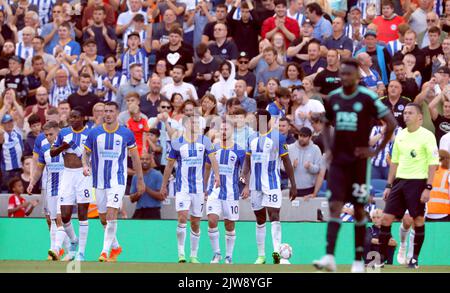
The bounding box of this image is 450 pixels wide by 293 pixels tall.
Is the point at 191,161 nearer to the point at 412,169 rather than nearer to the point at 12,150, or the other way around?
the point at 412,169

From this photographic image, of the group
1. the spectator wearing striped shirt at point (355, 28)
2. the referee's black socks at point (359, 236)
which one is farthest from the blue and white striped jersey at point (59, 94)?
the referee's black socks at point (359, 236)

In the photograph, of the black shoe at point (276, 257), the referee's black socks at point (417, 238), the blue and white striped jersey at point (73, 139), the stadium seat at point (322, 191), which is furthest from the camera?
the stadium seat at point (322, 191)

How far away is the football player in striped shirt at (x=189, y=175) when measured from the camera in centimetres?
2097

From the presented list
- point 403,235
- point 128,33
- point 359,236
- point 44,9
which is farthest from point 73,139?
point 44,9

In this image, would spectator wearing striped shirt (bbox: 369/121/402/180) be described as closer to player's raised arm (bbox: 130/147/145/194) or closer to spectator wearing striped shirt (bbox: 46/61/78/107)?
player's raised arm (bbox: 130/147/145/194)

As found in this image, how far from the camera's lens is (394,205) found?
18641 mm

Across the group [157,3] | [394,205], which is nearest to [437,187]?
[394,205]

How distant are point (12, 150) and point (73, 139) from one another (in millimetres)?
5078

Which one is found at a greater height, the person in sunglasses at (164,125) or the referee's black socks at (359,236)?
the person in sunglasses at (164,125)

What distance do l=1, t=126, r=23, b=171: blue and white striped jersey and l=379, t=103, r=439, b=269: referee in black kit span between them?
31.5ft

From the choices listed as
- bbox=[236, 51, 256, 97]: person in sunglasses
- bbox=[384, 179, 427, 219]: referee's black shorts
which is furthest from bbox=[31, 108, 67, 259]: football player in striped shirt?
bbox=[384, 179, 427, 219]: referee's black shorts

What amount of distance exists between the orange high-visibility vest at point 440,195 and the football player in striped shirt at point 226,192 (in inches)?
149

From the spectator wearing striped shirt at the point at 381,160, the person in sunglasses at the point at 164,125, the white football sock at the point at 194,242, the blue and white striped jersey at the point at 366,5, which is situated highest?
the blue and white striped jersey at the point at 366,5

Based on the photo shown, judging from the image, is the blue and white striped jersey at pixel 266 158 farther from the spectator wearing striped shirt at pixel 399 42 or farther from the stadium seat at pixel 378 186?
the spectator wearing striped shirt at pixel 399 42
